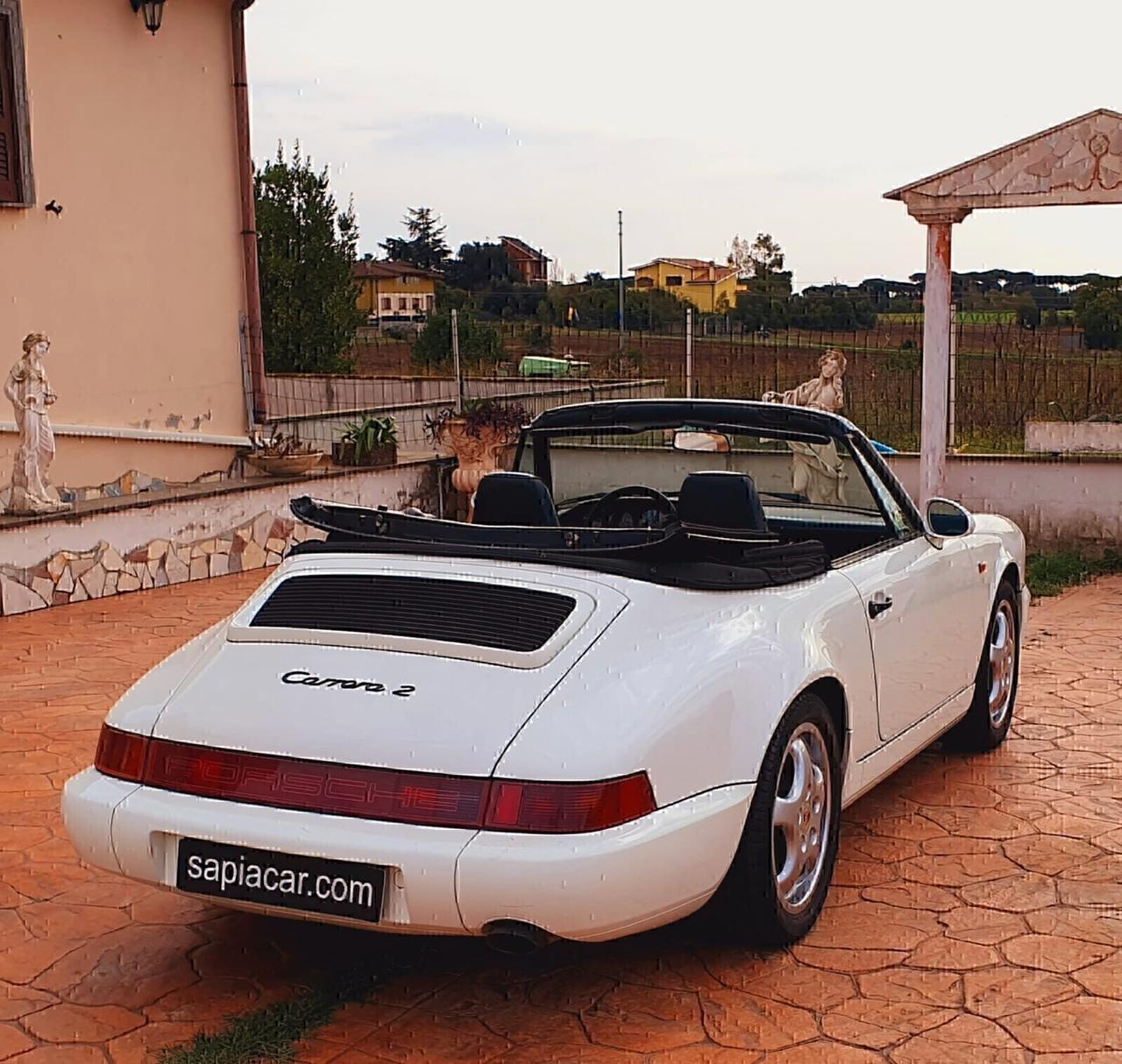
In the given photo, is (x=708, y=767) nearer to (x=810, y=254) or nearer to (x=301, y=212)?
(x=810, y=254)

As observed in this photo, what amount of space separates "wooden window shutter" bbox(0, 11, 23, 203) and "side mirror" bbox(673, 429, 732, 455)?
6.59 meters

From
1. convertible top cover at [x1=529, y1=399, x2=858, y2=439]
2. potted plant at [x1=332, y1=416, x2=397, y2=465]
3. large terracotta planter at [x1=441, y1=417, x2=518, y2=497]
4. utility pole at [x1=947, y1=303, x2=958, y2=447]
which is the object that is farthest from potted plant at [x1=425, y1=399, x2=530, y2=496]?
convertible top cover at [x1=529, y1=399, x2=858, y2=439]

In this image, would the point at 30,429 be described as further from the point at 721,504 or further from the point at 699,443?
the point at 721,504

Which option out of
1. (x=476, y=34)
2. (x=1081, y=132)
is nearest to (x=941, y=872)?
(x=1081, y=132)

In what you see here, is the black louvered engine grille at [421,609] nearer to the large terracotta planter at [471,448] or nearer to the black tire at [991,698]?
the black tire at [991,698]

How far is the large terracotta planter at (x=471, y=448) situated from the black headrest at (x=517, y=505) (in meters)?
8.47

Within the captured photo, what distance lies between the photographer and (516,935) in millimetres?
3127

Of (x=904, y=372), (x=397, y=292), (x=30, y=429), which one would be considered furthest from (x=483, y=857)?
(x=397, y=292)

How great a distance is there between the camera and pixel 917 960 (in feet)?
12.5

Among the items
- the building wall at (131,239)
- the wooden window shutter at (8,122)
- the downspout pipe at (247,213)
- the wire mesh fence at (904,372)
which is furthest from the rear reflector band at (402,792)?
the downspout pipe at (247,213)

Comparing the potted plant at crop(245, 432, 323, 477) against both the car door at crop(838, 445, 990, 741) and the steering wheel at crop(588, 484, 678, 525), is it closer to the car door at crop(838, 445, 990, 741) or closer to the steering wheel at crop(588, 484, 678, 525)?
the steering wheel at crop(588, 484, 678, 525)

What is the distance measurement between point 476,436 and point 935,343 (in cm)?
406

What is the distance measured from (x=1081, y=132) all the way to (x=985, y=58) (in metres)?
1.49

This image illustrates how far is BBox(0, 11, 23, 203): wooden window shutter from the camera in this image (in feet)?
34.8
